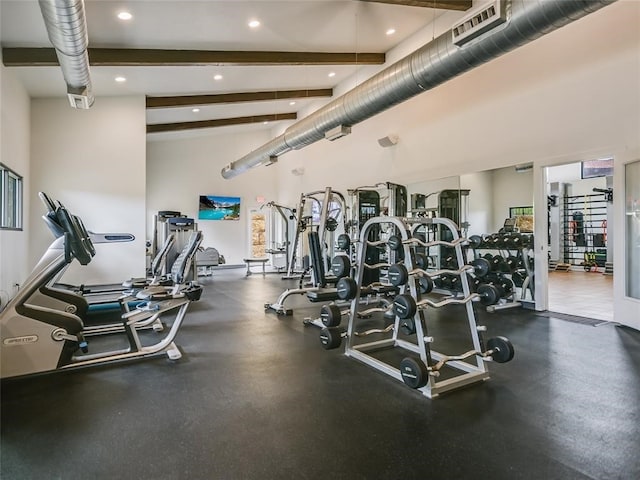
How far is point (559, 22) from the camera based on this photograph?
10.00ft

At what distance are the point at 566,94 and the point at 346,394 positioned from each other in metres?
4.76

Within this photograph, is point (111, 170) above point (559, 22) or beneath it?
beneath

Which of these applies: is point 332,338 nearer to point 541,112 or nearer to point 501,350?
point 501,350

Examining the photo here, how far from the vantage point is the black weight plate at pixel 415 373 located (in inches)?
92.1

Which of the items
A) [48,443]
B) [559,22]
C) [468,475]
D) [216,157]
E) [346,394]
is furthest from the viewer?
[216,157]

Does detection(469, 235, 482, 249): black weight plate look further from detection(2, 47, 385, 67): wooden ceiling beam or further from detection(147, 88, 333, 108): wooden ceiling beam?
detection(147, 88, 333, 108): wooden ceiling beam

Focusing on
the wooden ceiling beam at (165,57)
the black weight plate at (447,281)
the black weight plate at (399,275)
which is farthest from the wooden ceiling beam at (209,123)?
the black weight plate at (399,275)

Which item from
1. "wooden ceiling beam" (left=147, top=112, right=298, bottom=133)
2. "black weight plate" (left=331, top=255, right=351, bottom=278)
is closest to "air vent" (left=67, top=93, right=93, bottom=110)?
"black weight plate" (left=331, top=255, right=351, bottom=278)

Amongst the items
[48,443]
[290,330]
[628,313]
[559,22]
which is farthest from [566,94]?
[48,443]

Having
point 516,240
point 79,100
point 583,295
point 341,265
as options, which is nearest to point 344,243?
point 341,265

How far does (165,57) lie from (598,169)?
1124 cm

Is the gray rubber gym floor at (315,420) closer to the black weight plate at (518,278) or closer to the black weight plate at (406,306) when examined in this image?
the black weight plate at (406,306)

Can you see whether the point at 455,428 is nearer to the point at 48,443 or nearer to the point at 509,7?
the point at 48,443

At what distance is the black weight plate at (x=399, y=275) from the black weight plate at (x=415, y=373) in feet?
1.72
